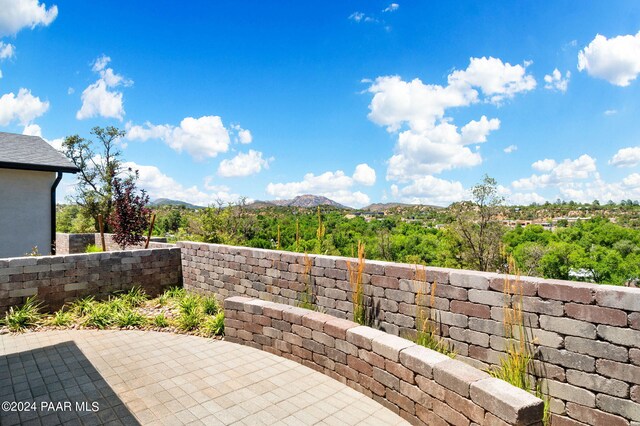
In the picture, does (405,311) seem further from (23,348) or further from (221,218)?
(221,218)

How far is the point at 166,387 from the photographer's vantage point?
4.38 m

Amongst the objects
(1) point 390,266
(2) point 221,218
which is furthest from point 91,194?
(1) point 390,266

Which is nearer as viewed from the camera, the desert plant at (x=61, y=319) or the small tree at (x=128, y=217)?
the desert plant at (x=61, y=319)

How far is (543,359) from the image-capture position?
3.72 meters

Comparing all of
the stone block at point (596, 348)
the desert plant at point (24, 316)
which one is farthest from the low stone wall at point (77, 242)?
the stone block at point (596, 348)

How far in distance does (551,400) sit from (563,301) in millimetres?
1020

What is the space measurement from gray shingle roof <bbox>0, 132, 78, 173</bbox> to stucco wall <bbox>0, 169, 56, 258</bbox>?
1.34 feet

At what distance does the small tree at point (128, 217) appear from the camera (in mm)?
11844

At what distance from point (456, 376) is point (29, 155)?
14.3 meters

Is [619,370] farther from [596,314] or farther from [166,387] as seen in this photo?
[166,387]

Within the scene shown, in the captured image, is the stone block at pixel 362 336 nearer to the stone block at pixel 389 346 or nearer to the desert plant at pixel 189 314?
the stone block at pixel 389 346

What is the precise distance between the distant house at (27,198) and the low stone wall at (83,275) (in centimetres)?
529

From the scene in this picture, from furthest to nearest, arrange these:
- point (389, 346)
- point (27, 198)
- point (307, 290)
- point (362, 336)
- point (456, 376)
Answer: point (27, 198)
point (307, 290)
point (362, 336)
point (389, 346)
point (456, 376)

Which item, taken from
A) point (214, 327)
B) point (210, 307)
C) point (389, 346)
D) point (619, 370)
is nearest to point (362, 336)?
point (389, 346)
